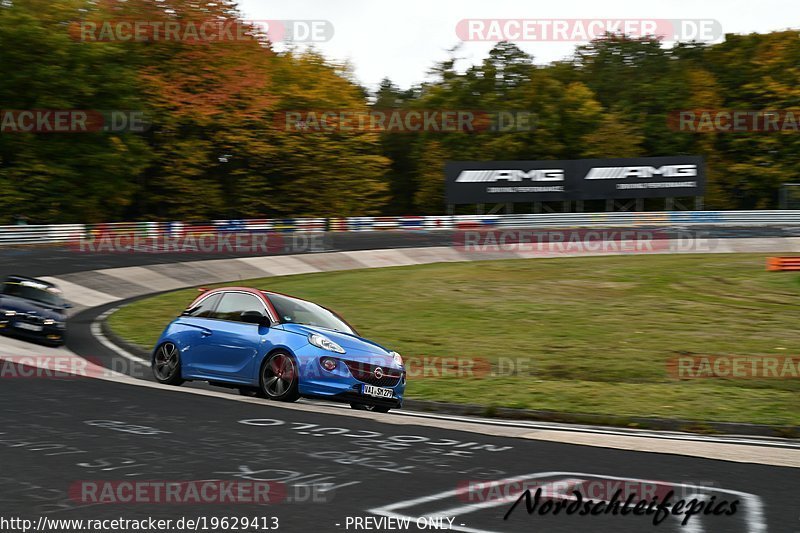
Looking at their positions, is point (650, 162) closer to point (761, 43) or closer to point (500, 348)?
point (761, 43)

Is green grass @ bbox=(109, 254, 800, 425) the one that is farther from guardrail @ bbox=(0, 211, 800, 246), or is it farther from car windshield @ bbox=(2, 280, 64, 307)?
guardrail @ bbox=(0, 211, 800, 246)

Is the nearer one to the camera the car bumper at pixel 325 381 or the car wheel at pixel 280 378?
the car bumper at pixel 325 381

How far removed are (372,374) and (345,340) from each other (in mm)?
543

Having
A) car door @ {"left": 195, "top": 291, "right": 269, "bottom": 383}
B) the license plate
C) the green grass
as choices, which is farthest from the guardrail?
the license plate

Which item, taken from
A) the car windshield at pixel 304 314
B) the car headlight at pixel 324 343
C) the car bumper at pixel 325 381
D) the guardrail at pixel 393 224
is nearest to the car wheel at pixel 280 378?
the car bumper at pixel 325 381

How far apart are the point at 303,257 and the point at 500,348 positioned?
20.5 meters

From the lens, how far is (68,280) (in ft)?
93.7

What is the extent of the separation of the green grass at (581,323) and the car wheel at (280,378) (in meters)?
2.86

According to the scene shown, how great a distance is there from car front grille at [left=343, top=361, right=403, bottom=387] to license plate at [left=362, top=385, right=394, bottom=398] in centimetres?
5

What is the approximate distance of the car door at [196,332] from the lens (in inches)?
500

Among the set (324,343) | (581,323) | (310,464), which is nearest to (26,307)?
(324,343)

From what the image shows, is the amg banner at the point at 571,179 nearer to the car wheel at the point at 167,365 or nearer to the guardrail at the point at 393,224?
the guardrail at the point at 393,224

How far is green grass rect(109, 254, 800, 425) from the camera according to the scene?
13.7 metres

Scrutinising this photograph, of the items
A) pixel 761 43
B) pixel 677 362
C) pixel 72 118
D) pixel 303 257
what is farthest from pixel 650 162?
pixel 677 362
